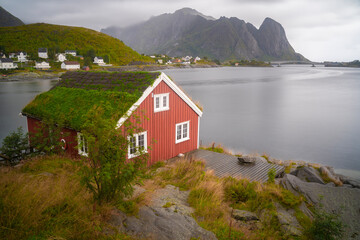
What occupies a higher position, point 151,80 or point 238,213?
point 151,80

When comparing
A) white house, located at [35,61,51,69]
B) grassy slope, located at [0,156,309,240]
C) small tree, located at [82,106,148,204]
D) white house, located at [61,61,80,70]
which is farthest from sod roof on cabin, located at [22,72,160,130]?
white house, located at [35,61,51,69]

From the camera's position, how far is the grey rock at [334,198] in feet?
27.9

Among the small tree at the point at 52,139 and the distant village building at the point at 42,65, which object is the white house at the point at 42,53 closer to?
the distant village building at the point at 42,65

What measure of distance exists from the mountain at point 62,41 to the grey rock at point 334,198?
150m

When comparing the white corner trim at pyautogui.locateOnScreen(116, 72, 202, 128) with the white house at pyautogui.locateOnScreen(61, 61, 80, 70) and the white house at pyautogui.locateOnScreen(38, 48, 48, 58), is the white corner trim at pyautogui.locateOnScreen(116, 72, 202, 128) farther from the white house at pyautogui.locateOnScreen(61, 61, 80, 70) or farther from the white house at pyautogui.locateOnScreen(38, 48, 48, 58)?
the white house at pyautogui.locateOnScreen(38, 48, 48, 58)

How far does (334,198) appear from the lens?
9734mm

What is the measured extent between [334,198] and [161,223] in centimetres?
746

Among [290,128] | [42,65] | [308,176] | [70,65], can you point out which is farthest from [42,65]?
[308,176]

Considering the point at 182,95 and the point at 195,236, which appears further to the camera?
the point at 182,95

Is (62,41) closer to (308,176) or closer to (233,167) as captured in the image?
(233,167)

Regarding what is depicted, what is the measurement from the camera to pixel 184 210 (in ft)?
23.8

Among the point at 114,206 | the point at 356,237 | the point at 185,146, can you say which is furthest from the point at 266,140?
the point at 114,206

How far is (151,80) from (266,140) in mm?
19882

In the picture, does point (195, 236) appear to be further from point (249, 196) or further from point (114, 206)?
point (249, 196)
